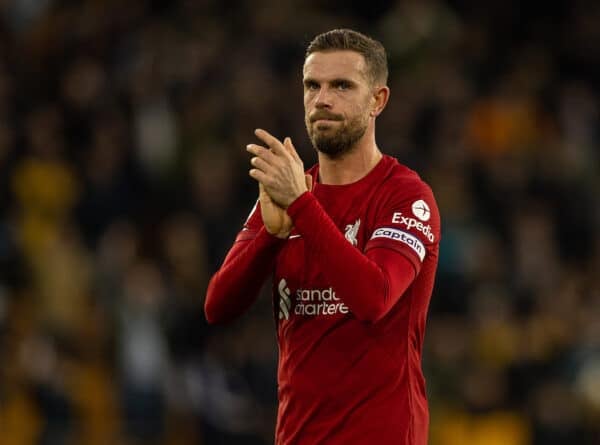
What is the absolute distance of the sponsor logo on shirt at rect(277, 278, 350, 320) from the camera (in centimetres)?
454

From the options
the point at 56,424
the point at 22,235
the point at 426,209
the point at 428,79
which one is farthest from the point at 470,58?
the point at 426,209

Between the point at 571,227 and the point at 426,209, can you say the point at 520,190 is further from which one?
the point at 426,209

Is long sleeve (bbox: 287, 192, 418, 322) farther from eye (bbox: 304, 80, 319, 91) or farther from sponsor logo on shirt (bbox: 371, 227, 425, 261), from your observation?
eye (bbox: 304, 80, 319, 91)

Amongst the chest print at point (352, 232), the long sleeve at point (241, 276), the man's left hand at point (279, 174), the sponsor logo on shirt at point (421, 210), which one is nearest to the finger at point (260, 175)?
the man's left hand at point (279, 174)

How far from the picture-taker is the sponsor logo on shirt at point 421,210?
4547 mm

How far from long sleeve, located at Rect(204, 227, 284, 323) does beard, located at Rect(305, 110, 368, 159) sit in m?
0.37

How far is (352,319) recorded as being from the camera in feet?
14.9

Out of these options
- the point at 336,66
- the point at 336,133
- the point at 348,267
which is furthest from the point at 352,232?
the point at 336,66

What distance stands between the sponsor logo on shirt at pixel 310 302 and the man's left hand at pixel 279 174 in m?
0.39

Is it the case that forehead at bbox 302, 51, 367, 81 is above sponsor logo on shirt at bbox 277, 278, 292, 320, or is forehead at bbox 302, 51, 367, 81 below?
above

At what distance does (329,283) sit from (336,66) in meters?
0.76

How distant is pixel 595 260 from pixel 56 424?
460 cm

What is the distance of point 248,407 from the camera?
9.18 m

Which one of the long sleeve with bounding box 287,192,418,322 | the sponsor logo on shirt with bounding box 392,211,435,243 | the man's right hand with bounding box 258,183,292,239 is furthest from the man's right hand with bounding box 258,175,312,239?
the sponsor logo on shirt with bounding box 392,211,435,243
